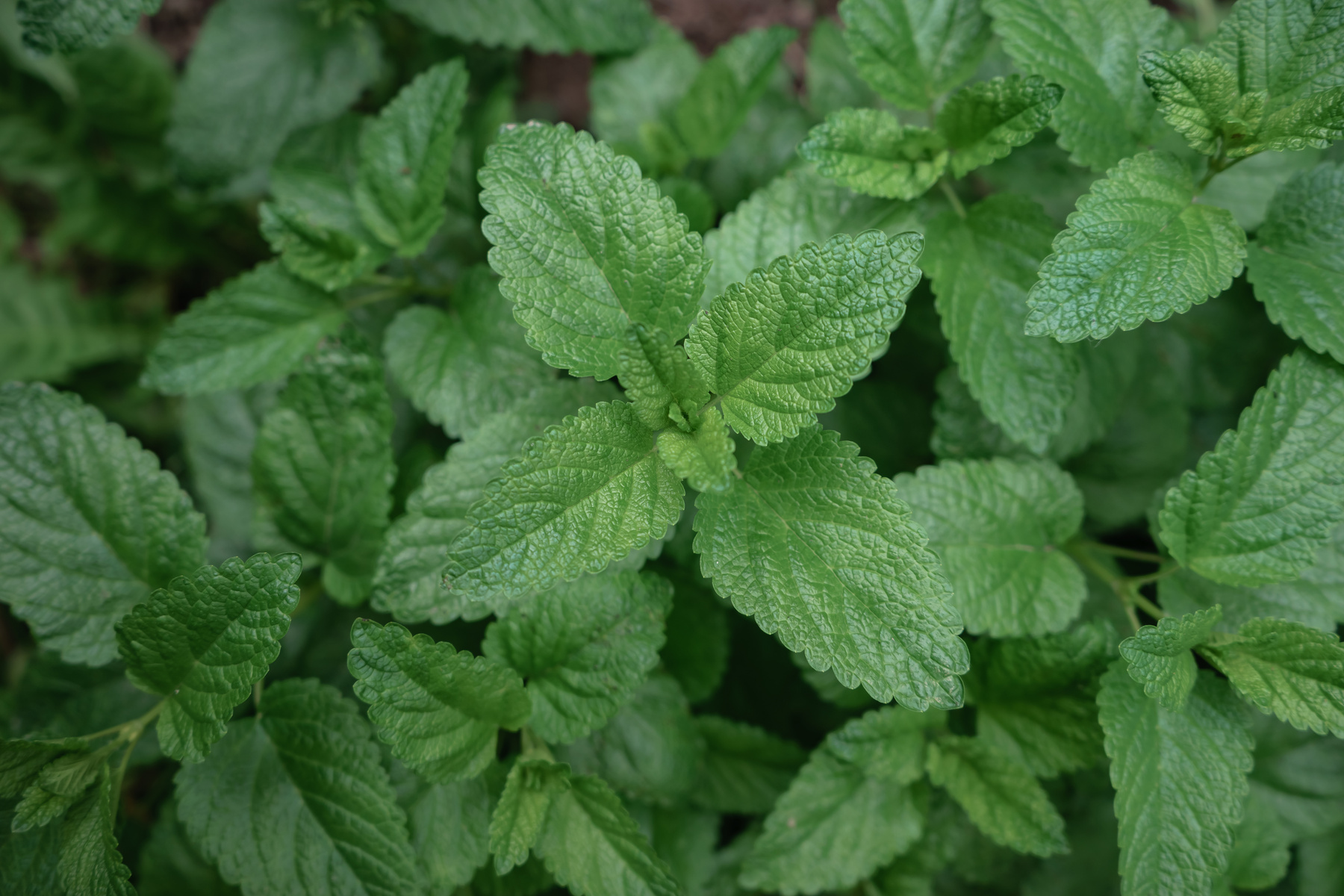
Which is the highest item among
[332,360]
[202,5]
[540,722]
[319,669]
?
[202,5]

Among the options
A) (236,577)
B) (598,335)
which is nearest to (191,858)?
(236,577)

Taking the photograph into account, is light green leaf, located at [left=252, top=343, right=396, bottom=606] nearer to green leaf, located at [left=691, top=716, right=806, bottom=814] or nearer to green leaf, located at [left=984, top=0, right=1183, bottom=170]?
green leaf, located at [left=691, top=716, right=806, bottom=814]

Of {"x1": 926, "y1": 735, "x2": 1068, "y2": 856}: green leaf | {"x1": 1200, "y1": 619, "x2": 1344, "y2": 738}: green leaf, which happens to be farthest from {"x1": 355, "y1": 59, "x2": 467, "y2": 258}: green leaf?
{"x1": 1200, "y1": 619, "x2": 1344, "y2": 738}: green leaf

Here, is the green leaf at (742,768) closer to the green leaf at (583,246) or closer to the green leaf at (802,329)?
the green leaf at (802,329)

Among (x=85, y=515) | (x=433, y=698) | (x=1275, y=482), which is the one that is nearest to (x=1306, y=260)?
(x=1275, y=482)

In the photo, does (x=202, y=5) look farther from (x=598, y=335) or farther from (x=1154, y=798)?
(x=1154, y=798)

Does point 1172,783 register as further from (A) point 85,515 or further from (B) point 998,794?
(A) point 85,515
